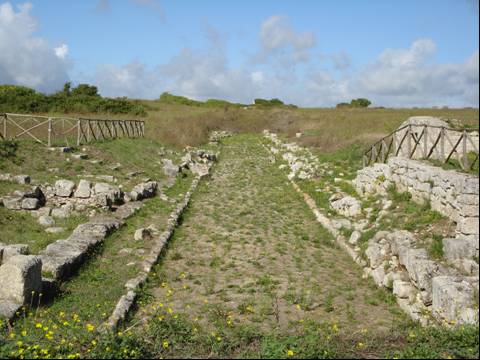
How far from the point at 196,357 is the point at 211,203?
10.4 metres

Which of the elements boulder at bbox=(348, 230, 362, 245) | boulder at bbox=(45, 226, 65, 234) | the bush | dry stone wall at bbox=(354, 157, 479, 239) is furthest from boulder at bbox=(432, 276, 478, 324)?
the bush

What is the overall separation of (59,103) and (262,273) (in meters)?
35.5

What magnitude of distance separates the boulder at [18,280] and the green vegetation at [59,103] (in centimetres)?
3118

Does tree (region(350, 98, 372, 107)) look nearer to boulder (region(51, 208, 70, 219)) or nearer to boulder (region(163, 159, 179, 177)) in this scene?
boulder (region(163, 159, 179, 177))

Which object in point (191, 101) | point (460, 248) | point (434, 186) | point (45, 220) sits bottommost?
point (45, 220)

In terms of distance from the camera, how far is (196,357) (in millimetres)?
5355

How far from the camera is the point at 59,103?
3988 centimetres

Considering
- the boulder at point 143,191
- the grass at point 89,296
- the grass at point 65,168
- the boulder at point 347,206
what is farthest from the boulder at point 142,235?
the boulder at point 347,206

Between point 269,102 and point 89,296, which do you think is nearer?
point 89,296

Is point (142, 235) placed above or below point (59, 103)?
below

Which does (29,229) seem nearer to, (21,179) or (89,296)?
(21,179)

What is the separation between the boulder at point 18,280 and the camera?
6.77 m

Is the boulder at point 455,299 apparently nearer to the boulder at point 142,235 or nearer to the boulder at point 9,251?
the boulder at point 142,235

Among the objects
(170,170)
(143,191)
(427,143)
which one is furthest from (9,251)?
(427,143)
